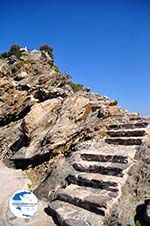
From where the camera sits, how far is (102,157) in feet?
38.0

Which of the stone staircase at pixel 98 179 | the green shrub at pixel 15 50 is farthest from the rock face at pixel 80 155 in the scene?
the green shrub at pixel 15 50

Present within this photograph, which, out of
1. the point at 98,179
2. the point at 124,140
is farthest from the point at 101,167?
the point at 124,140

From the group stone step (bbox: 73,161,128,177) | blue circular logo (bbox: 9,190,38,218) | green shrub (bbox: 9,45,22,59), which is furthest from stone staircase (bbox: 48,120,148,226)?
green shrub (bbox: 9,45,22,59)

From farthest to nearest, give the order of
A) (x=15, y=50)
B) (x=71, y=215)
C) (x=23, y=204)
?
(x=15, y=50) < (x=71, y=215) < (x=23, y=204)

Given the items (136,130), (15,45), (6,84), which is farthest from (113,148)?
(15,45)

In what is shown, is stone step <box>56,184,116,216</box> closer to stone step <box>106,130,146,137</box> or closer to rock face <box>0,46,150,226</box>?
rock face <box>0,46,150,226</box>

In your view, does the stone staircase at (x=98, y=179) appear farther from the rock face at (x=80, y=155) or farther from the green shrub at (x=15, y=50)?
the green shrub at (x=15, y=50)

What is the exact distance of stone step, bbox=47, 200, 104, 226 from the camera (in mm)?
8492

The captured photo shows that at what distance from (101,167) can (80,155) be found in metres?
1.74

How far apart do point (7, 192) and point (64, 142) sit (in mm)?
3655

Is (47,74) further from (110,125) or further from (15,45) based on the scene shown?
(15,45)

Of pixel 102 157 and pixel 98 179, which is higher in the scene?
pixel 102 157

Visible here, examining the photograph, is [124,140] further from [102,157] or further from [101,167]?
[101,167]

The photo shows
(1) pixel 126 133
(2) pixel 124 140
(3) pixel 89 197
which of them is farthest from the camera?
(1) pixel 126 133
